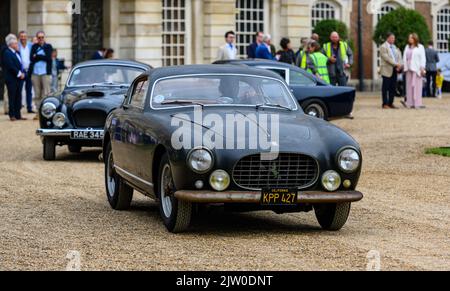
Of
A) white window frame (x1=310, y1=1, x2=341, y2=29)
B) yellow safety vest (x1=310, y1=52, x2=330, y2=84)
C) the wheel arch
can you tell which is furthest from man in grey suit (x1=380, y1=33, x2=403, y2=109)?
the wheel arch

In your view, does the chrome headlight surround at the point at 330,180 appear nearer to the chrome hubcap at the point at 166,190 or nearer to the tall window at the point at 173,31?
the chrome hubcap at the point at 166,190

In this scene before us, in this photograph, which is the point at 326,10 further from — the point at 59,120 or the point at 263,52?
the point at 59,120

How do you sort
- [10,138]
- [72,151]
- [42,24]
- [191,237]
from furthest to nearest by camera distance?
1. [42,24]
2. [10,138]
3. [72,151]
4. [191,237]

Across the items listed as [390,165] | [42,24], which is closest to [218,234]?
[390,165]

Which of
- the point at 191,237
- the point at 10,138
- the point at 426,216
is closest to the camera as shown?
the point at 191,237

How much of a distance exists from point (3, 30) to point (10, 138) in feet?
47.4

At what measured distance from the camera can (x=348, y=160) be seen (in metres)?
11.8

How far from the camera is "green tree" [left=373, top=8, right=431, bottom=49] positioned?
43312 mm

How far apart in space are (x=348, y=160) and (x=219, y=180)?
1219 millimetres

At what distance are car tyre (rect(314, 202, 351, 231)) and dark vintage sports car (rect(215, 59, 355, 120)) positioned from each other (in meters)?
12.0

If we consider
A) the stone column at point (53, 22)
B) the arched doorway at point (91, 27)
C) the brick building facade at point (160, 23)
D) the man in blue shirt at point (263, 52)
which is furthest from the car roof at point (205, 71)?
the arched doorway at point (91, 27)

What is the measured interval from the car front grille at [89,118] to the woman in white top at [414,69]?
15.2 metres

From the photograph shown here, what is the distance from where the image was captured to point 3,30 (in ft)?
125

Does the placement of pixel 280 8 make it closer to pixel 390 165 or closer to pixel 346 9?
pixel 346 9
